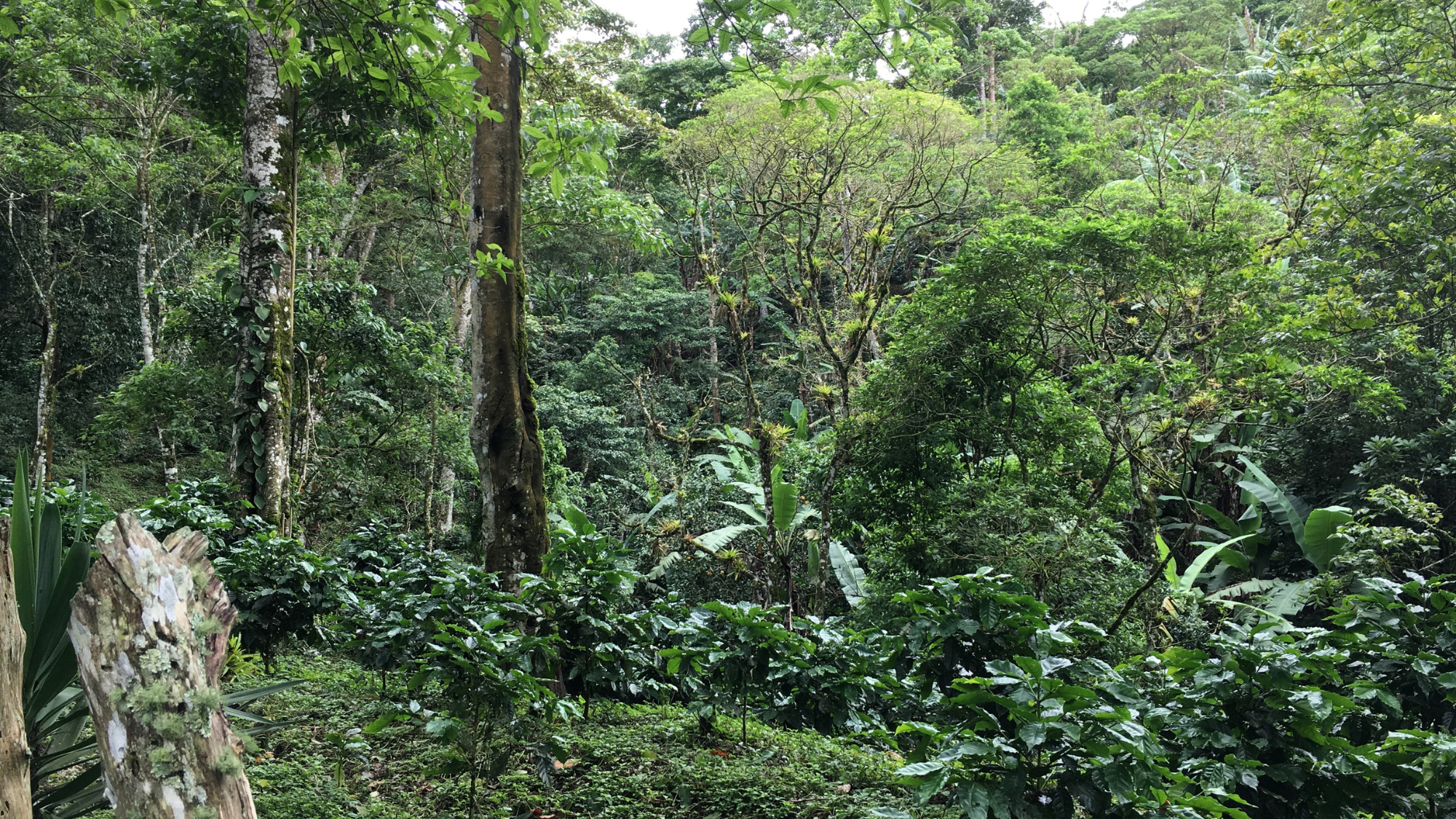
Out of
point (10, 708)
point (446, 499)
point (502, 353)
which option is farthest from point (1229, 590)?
point (446, 499)

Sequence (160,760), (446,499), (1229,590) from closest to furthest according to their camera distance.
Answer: (160,760), (1229,590), (446,499)

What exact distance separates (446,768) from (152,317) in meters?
14.7

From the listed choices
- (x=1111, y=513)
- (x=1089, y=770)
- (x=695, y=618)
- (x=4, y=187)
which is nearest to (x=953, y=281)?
(x=1111, y=513)

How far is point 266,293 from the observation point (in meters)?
4.73

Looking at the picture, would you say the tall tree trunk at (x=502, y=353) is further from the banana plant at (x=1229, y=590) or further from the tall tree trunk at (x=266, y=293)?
the banana plant at (x=1229, y=590)

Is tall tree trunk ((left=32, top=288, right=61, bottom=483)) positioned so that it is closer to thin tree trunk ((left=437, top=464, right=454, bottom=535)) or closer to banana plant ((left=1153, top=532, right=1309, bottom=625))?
thin tree trunk ((left=437, top=464, right=454, bottom=535))

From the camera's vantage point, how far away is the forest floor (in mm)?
2658

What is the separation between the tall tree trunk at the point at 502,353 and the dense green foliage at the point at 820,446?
0.19 m

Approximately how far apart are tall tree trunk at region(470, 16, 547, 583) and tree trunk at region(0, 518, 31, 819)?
229 centimetres

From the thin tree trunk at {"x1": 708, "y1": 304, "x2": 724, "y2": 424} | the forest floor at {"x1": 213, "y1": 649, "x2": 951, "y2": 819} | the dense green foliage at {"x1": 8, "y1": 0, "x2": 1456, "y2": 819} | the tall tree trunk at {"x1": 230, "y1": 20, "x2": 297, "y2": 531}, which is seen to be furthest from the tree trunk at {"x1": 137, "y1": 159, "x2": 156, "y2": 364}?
the thin tree trunk at {"x1": 708, "y1": 304, "x2": 724, "y2": 424}

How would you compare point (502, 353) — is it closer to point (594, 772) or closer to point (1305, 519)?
point (594, 772)

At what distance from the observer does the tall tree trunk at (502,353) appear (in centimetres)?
388

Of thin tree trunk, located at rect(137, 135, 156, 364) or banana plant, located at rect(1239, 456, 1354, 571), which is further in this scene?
thin tree trunk, located at rect(137, 135, 156, 364)

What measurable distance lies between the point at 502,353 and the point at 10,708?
8.69 feet
